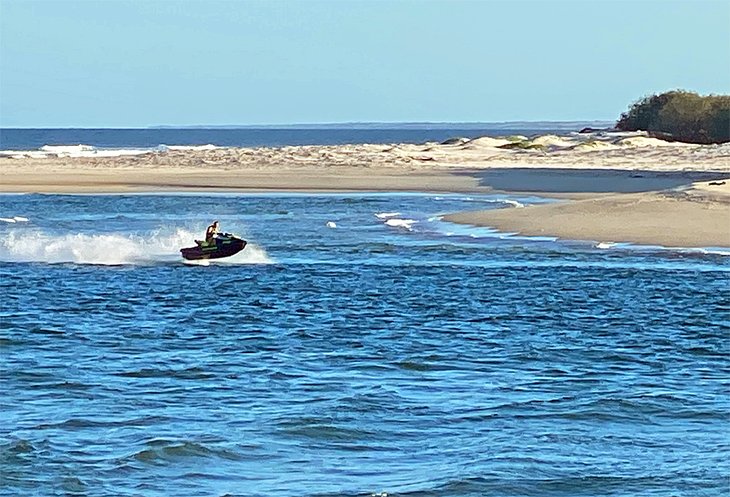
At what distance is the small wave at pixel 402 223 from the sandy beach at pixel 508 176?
113cm

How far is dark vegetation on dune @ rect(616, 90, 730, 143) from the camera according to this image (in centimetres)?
7269

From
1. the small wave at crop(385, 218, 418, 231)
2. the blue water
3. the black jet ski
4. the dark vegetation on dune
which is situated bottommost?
the blue water

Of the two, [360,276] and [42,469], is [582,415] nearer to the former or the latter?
[42,469]

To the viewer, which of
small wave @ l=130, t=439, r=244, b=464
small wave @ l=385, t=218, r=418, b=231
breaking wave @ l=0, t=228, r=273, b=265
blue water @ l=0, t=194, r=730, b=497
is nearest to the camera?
blue water @ l=0, t=194, r=730, b=497

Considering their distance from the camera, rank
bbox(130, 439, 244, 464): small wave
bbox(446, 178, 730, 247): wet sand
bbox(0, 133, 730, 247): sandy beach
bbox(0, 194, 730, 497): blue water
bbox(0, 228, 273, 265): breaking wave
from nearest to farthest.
Result: bbox(0, 194, 730, 497): blue water < bbox(130, 439, 244, 464): small wave < bbox(0, 228, 273, 265): breaking wave < bbox(446, 178, 730, 247): wet sand < bbox(0, 133, 730, 247): sandy beach

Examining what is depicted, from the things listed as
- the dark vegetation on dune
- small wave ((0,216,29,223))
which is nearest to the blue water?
small wave ((0,216,29,223))

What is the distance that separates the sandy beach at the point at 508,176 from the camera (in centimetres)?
2927

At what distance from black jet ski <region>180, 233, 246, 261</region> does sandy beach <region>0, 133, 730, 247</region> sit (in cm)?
691

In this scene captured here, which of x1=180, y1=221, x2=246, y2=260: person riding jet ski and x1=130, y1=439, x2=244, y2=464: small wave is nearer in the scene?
x1=130, y1=439, x2=244, y2=464: small wave

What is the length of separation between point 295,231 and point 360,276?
866 cm

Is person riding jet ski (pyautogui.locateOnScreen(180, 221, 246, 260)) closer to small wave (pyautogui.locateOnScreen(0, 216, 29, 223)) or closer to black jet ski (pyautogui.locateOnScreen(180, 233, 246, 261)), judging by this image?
black jet ski (pyautogui.locateOnScreen(180, 233, 246, 261))

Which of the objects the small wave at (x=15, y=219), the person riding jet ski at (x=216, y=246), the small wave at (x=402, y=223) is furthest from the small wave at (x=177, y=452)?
the small wave at (x=15, y=219)

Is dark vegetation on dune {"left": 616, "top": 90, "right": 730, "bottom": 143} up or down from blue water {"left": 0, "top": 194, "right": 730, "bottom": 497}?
up

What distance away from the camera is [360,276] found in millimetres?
21391
